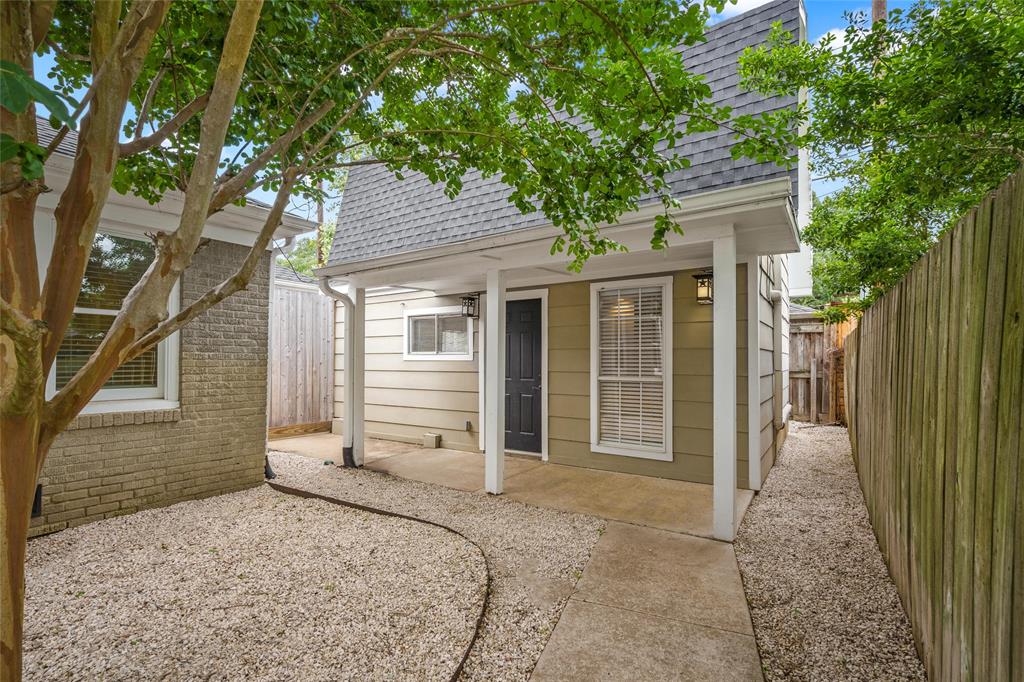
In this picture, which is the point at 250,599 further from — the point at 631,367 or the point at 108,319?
the point at 631,367

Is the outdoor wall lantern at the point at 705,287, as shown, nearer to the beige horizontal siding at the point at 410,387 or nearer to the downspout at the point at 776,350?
the downspout at the point at 776,350

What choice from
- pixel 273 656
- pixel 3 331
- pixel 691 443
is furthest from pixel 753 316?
pixel 3 331

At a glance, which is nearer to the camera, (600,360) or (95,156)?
(95,156)

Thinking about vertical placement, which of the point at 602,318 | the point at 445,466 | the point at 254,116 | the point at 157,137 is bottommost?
the point at 445,466

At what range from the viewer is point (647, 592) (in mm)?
2861

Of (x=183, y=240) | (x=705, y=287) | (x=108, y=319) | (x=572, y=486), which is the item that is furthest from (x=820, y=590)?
(x=108, y=319)

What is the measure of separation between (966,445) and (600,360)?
438cm

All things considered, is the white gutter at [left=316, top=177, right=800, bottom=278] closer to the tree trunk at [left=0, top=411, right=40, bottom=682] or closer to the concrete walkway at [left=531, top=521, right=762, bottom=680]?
the concrete walkway at [left=531, top=521, right=762, bottom=680]

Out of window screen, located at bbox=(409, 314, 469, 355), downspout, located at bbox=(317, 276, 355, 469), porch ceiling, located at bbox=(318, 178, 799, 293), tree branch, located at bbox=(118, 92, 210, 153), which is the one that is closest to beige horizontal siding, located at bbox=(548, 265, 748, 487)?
porch ceiling, located at bbox=(318, 178, 799, 293)

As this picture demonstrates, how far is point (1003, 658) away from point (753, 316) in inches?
153

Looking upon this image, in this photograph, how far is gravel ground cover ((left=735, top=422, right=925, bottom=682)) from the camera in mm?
2195

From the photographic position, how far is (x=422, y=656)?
2215 mm

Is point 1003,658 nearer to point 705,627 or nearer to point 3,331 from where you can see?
point 705,627

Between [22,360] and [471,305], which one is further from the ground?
[471,305]
